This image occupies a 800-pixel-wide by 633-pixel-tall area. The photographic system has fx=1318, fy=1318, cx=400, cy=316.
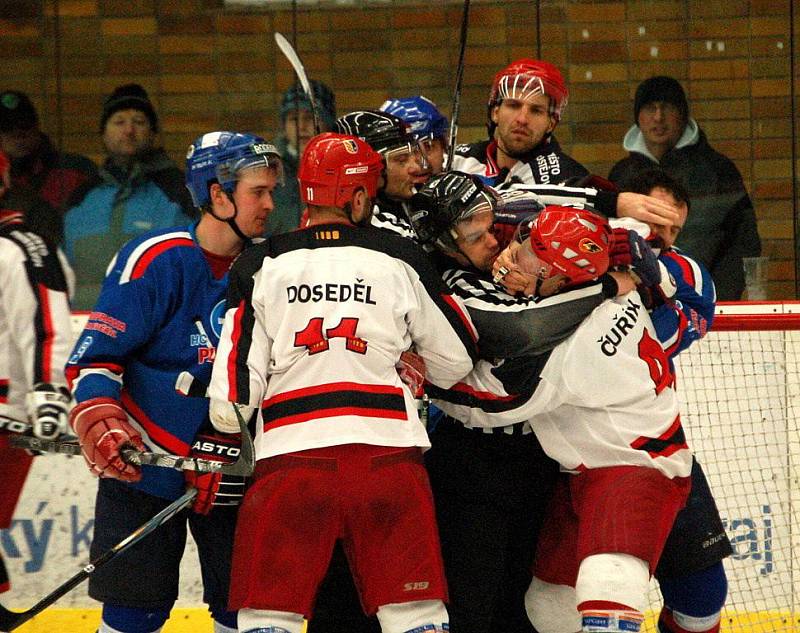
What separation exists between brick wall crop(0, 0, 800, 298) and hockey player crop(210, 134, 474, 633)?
1750 millimetres

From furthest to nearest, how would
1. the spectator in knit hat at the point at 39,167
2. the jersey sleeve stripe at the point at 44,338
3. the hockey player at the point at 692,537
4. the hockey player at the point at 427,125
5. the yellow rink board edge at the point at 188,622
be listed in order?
the spectator in knit hat at the point at 39,167
the yellow rink board edge at the point at 188,622
the hockey player at the point at 427,125
the jersey sleeve stripe at the point at 44,338
the hockey player at the point at 692,537

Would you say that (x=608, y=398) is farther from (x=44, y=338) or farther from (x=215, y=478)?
(x=44, y=338)

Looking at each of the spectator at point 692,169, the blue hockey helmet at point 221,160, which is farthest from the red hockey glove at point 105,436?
the spectator at point 692,169

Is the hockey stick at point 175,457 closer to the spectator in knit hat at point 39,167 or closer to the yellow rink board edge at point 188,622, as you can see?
the yellow rink board edge at point 188,622

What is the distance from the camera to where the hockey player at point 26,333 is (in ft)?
9.93

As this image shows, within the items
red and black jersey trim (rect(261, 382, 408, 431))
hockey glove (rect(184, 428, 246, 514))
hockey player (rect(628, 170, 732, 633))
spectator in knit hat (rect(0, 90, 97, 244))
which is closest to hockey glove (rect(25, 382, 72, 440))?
hockey glove (rect(184, 428, 246, 514))

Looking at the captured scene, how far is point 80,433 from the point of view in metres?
2.66

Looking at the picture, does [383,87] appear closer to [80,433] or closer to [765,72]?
[765,72]

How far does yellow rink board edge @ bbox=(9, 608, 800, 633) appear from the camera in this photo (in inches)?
147

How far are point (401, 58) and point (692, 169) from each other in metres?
0.97

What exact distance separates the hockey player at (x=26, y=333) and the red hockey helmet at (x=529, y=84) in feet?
3.81

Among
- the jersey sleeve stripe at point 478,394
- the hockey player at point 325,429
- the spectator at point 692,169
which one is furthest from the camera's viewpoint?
the spectator at point 692,169

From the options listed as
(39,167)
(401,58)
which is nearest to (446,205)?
(401,58)

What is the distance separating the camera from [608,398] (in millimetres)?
2607
